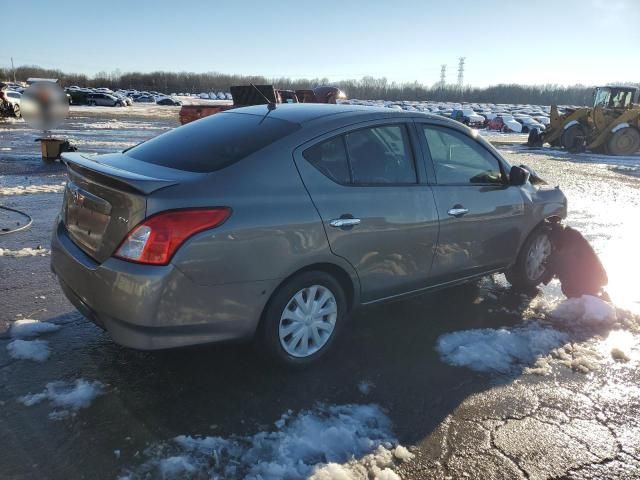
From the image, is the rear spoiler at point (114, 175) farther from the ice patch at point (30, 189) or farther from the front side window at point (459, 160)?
the ice patch at point (30, 189)

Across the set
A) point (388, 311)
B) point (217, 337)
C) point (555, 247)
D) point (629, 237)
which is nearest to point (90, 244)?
point (217, 337)

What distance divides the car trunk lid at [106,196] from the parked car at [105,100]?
50.9 m

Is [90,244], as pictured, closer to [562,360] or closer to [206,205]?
[206,205]

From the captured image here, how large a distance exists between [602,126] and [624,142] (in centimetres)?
114

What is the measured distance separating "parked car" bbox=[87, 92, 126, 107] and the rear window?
50627 millimetres

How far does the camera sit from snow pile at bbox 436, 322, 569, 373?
3623 mm

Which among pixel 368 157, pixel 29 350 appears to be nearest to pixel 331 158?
pixel 368 157

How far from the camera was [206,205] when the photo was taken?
2.75 meters

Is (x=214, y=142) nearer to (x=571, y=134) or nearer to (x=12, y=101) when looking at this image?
(x=571, y=134)

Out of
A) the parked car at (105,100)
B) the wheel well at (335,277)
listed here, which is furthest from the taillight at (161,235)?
the parked car at (105,100)

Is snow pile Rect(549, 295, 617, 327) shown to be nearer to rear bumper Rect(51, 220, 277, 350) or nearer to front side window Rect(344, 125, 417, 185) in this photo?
front side window Rect(344, 125, 417, 185)

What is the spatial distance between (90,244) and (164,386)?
37.8 inches

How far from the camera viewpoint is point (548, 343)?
3963 mm

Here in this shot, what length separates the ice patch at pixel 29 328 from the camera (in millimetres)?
3652
